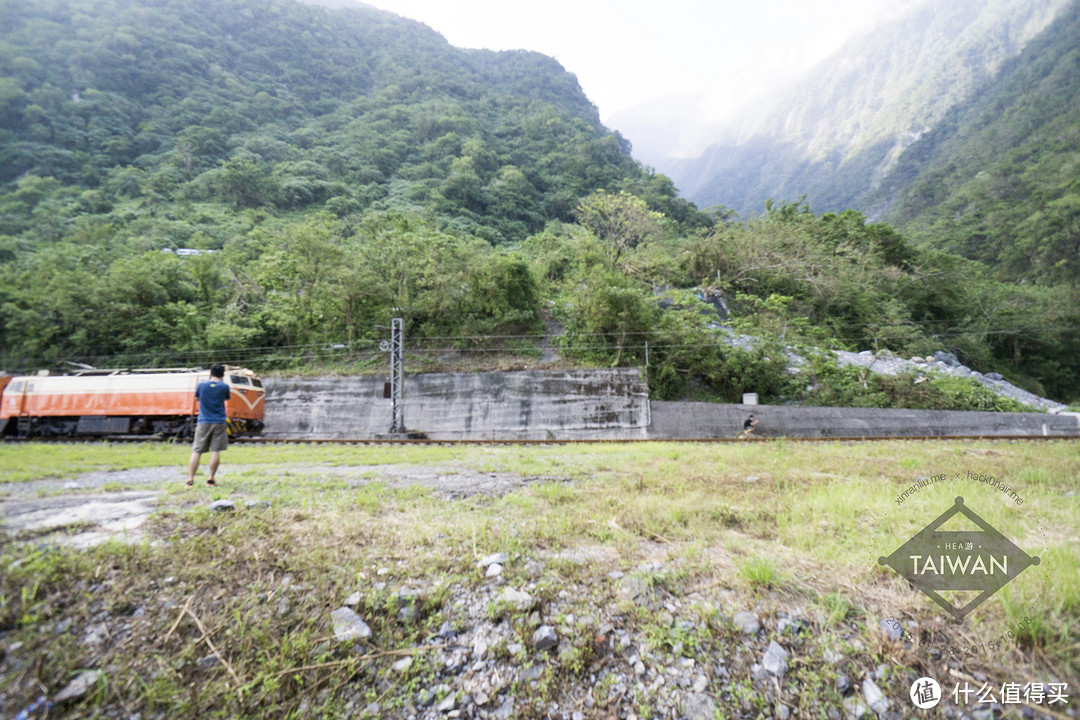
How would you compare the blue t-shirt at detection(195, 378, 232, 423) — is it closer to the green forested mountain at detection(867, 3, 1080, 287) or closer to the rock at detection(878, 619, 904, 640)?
the rock at detection(878, 619, 904, 640)

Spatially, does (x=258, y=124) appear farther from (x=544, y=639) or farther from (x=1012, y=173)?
(x=1012, y=173)

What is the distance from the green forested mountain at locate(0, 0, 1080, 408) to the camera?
58.9ft

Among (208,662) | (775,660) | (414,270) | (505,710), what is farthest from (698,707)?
(414,270)

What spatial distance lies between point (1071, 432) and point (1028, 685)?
68.7ft

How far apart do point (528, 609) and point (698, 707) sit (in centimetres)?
87

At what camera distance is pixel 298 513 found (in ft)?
11.1

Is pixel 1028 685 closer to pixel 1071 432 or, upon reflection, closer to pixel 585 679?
pixel 585 679

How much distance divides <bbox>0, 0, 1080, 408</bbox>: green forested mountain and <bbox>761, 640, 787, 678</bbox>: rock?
54.4 ft

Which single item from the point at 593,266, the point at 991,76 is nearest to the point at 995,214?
the point at 593,266

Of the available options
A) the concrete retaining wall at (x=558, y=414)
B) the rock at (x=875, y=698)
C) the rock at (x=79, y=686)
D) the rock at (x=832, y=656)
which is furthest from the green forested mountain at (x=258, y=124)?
the rock at (x=875, y=698)

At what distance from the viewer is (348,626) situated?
1.84 meters

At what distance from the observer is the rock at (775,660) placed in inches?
→ 63.4

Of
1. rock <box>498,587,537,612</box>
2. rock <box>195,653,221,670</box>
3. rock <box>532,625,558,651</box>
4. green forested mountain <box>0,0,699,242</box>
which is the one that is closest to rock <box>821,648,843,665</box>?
rock <box>532,625,558,651</box>

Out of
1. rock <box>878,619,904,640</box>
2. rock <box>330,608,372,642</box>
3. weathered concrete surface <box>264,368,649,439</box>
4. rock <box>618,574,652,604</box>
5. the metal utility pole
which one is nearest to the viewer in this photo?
rock <box>878,619,904,640</box>
